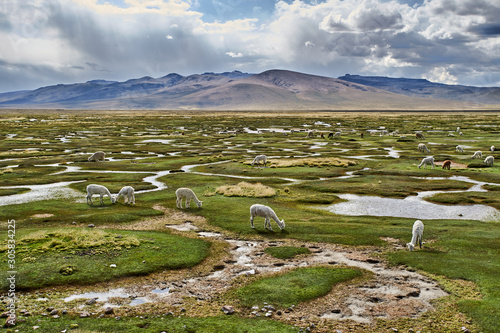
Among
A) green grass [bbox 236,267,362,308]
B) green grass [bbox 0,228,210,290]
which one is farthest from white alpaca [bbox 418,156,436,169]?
green grass [bbox 0,228,210,290]

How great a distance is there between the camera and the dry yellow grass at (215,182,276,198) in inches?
1394

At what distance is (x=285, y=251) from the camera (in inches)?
819

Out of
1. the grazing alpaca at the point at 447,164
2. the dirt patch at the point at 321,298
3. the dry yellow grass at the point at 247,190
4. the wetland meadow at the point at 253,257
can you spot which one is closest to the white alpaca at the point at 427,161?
A: the grazing alpaca at the point at 447,164

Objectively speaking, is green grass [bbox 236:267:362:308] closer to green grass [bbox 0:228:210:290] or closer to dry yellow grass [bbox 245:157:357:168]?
green grass [bbox 0:228:210:290]

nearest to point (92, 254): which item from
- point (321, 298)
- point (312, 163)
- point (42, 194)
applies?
point (321, 298)

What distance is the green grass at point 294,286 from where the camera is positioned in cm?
1523

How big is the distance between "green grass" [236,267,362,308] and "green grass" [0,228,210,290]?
14.4ft

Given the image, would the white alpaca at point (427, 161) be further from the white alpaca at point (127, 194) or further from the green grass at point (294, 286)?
the white alpaca at point (127, 194)

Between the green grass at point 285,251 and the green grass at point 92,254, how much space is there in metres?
3.59

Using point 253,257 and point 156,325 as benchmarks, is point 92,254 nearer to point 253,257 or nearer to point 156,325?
point 156,325

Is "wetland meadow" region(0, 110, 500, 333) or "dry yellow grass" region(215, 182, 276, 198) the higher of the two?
"dry yellow grass" region(215, 182, 276, 198)

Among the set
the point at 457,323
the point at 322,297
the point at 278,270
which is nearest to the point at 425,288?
the point at 457,323

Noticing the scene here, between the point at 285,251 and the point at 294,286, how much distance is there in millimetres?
4512

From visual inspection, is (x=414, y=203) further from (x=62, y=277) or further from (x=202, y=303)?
(x=62, y=277)
